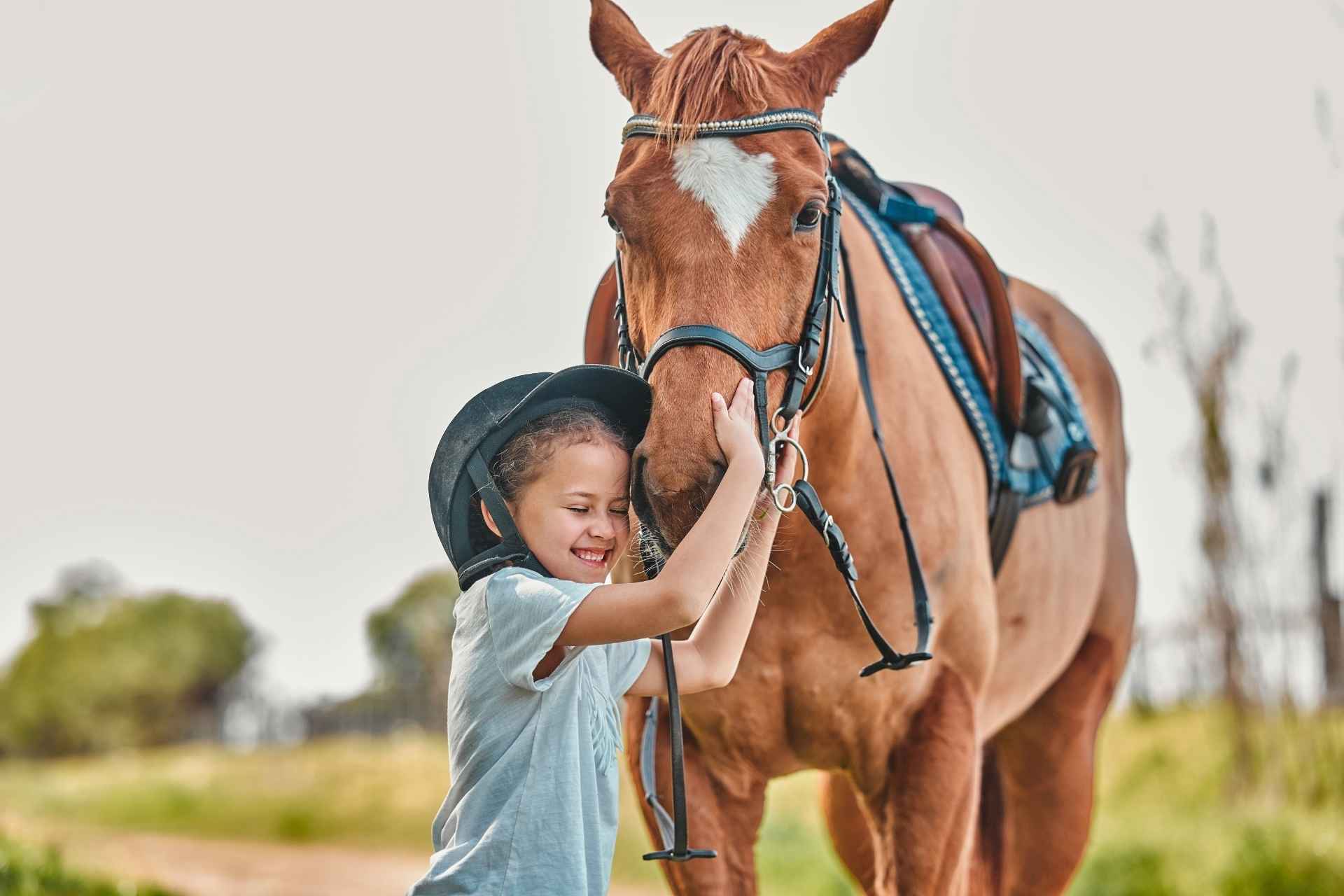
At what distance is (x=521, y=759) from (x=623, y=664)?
1.02ft

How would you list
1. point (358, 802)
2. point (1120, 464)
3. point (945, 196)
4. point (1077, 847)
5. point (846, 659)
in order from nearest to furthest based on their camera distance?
point (846, 659)
point (945, 196)
point (1077, 847)
point (1120, 464)
point (358, 802)

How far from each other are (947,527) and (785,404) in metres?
0.88

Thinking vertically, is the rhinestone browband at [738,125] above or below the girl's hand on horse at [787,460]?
above

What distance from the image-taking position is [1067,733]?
4496mm

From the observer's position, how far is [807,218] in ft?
7.36

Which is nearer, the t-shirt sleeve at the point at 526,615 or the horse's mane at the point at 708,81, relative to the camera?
the t-shirt sleeve at the point at 526,615

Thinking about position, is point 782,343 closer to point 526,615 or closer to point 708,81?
point 708,81

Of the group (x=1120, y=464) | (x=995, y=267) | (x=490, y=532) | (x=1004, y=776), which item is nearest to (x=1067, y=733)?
(x=1004, y=776)

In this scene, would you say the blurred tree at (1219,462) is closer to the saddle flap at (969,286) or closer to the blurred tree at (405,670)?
the saddle flap at (969,286)

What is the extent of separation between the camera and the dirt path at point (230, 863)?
828 centimetres

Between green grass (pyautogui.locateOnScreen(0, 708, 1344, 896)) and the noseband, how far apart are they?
1148 mm

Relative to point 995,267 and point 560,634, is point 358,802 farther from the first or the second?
point 560,634

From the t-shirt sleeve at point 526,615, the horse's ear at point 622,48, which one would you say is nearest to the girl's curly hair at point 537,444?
the t-shirt sleeve at point 526,615

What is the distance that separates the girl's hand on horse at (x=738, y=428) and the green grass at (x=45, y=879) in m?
4.69
